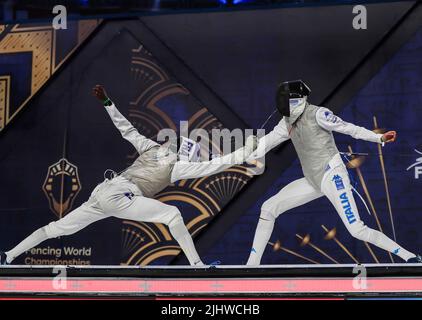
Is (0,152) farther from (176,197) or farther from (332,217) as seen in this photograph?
(332,217)

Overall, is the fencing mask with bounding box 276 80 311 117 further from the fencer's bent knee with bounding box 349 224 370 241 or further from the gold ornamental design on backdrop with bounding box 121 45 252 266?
the fencer's bent knee with bounding box 349 224 370 241

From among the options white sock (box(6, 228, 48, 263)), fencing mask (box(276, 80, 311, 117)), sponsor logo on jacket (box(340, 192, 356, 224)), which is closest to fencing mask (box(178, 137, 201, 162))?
fencing mask (box(276, 80, 311, 117))

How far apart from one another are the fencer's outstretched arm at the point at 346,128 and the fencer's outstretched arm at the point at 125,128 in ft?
4.52

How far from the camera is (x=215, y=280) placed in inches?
239

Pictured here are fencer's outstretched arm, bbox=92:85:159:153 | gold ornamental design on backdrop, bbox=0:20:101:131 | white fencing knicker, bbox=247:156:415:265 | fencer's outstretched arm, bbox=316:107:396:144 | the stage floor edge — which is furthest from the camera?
gold ornamental design on backdrop, bbox=0:20:101:131

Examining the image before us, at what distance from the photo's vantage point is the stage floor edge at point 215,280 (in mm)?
5832

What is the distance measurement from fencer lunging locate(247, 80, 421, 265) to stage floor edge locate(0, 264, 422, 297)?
21 cm

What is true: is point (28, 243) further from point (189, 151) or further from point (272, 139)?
point (272, 139)

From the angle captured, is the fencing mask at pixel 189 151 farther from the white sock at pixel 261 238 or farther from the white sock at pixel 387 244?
the white sock at pixel 387 244

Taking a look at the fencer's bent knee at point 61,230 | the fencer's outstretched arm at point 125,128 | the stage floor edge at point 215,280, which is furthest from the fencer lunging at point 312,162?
the fencer's bent knee at point 61,230

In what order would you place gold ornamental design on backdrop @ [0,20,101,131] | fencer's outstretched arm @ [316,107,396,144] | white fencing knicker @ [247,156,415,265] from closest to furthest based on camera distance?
1. white fencing knicker @ [247,156,415,265]
2. fencer's outstretched arm @ [316,107,396,144]
3. gold ornamental design on backdrop @ [0,20,101,131]

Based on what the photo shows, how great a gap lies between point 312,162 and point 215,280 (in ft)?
3.94

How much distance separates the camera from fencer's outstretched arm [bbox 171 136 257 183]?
630cm

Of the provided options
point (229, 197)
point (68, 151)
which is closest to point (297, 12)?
point (229, 197)
